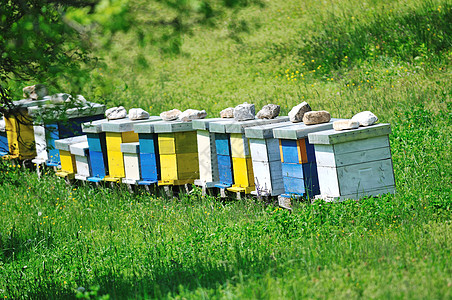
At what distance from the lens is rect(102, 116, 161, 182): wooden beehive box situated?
908 cm

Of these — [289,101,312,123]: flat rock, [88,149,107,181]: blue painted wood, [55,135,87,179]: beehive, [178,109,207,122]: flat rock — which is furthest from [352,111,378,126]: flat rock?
[55,135,87,179]: beehive

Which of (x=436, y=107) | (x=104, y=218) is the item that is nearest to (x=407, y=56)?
(x=436, y=107)

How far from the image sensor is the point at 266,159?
7.26 m

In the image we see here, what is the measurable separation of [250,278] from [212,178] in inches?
144

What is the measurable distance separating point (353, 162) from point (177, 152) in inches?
116

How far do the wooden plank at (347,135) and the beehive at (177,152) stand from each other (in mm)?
2469

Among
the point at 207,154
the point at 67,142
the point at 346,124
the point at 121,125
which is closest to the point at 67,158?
the point at 67,142

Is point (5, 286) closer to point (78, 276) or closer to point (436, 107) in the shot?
point (78, 276)

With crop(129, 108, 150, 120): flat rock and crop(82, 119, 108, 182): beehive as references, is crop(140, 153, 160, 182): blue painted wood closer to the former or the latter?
crop(129, 108, 150, 120): flat rock

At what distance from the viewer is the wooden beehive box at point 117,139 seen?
357 inches

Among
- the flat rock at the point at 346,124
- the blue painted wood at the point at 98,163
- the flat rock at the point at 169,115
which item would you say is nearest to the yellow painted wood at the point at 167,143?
the flat rock at the point at 169,115

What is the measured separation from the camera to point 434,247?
4855mm

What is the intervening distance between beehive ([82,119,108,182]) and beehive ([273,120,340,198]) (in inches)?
147

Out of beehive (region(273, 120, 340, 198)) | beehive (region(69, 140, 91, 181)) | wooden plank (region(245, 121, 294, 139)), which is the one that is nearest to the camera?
beehive (region(273, 120, 340, 198))
